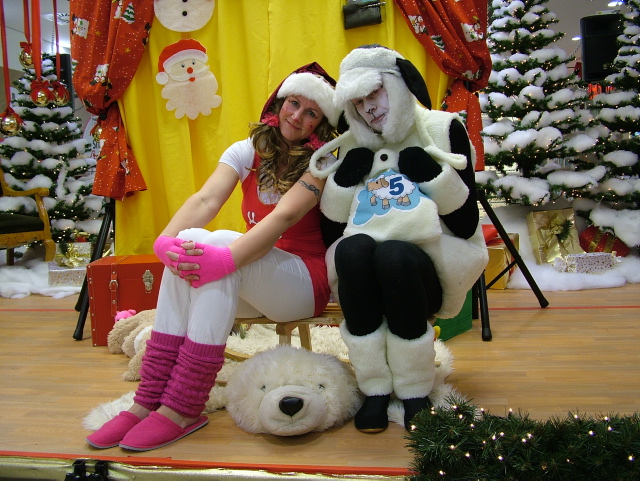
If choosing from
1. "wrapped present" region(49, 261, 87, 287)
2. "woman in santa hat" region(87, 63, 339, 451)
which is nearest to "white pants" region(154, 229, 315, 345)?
"woman in santa hat" region(87, 63, 339, 451)

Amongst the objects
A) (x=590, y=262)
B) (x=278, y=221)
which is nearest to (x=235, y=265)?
(x=278, y=221)

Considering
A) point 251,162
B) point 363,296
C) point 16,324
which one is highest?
point 251,162

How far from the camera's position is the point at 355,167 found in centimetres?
170

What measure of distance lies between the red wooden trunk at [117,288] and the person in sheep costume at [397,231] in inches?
46.0

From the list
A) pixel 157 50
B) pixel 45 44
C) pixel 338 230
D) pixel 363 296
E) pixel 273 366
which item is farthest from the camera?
pixel 45 44

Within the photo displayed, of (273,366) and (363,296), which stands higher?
(363,296)

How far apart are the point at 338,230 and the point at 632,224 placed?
2680 millimetres

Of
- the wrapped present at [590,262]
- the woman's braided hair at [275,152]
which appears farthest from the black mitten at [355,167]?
the wrapped present at [590,262]

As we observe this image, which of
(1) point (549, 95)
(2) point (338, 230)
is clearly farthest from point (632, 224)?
(2) point (338, 230)

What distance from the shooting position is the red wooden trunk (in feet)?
8.45

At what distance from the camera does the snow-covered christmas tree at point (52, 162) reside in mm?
4828

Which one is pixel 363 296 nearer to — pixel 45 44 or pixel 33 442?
pixel 33 442

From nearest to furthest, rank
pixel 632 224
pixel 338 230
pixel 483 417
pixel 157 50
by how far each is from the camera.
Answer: pixel 483 417 → pixel 338 230 → pixel 157 50 → pixel 632 224

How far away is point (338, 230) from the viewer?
179 cm
